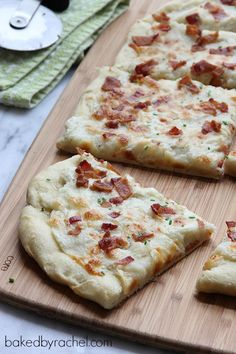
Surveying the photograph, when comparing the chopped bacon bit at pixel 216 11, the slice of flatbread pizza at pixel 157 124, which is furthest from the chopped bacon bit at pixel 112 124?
the chopped bacon bit at pixel 216 11

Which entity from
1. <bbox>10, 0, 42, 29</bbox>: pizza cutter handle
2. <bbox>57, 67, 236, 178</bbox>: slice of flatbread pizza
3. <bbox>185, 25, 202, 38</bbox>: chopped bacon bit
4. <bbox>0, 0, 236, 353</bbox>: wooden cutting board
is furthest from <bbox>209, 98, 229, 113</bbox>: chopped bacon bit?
<bbox>10, 0, 42, 29</bbox>: pizza cutter handle

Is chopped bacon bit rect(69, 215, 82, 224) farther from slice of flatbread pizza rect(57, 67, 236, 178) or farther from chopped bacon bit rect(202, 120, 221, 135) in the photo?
chopped bacon bit rect(202, 120, 221, 135)

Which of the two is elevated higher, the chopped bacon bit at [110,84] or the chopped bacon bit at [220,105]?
the chopped bacon bit at [220,105]

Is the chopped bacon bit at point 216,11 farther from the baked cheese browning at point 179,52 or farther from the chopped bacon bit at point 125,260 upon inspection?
the chopped bacon bit at point 125,260

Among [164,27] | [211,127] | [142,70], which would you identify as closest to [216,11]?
[164,27]

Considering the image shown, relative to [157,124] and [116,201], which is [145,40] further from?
[116,201]

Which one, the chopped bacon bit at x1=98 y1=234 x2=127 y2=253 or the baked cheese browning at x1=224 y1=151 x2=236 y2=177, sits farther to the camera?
the baked cheese browning at x1=224 y1=151 x2=236 y2=177
